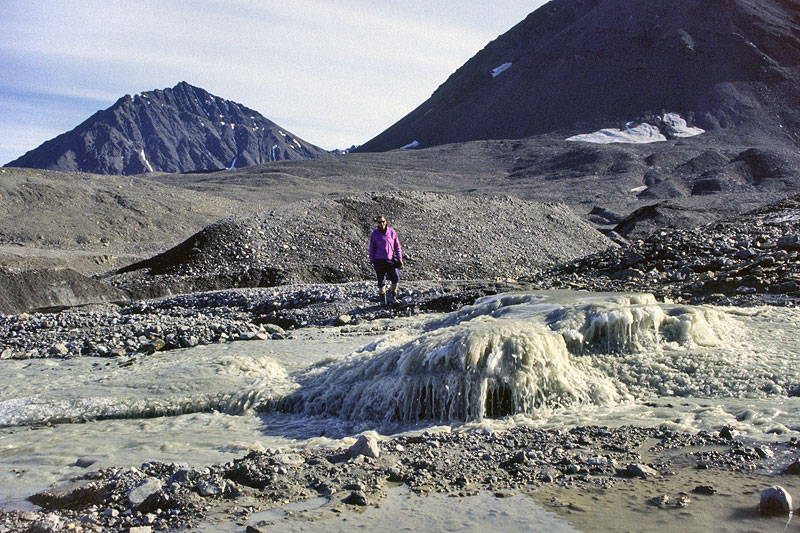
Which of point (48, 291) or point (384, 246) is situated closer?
point (384, 246)

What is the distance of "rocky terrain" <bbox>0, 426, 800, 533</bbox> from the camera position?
5.09 m

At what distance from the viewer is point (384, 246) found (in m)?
13.9

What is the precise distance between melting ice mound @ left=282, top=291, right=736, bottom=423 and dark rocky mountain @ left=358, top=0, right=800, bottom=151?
245 feet

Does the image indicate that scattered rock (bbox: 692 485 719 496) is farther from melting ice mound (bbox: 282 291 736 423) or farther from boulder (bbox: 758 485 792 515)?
melting ice mound (bbox: 282 291 736 423)

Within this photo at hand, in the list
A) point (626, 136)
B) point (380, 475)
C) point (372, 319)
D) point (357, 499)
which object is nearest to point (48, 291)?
point (372, 319)

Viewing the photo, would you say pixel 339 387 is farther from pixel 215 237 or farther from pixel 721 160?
pixel 721 160

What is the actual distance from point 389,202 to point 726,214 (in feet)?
64.4

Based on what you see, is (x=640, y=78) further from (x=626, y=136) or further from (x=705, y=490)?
(x=705, y=490)

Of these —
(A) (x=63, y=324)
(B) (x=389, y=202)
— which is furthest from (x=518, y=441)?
(B) (x=389, y=202)

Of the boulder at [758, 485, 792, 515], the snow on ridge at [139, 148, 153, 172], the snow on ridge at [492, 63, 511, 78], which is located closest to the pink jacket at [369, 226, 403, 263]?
the boulder at [758, 485, 792, 515]

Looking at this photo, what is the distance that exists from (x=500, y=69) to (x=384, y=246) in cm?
9620

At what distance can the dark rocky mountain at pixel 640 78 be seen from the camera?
81812mm

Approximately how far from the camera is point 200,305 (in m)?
16.5

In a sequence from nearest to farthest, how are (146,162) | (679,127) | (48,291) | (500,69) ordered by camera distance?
(48,291) → (679,127) → (500,69) → (146,162)
